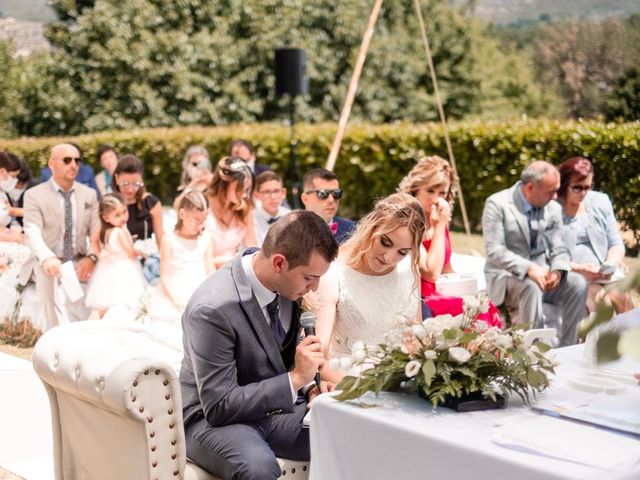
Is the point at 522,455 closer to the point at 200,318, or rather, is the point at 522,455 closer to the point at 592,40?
the point at 200,318

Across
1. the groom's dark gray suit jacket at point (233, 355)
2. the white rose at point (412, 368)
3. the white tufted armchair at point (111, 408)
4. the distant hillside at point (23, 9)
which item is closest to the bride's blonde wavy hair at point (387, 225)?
the groom's dark gray suit jacket at point (233, 355)

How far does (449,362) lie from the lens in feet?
9.53

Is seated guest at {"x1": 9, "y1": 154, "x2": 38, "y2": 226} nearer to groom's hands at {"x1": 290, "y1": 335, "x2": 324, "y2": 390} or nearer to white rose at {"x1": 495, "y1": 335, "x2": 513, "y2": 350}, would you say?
groom's hands at {"x1": 290, "y1": 335, "x2": 324, "y2": 390}

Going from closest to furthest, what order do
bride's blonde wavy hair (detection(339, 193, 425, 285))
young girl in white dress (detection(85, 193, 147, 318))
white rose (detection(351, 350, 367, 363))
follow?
white rose (detection(351, 350, 367, 363)) → bride's blonde wavy hair (detection(339, 193, 425, 285)) → young girl in white dress (detection(85, 193, 147, 318))

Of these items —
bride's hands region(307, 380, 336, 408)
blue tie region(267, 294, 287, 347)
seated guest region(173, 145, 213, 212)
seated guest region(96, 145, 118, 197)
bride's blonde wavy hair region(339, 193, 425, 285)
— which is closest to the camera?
blue tie region(267, 294, 287, 347)

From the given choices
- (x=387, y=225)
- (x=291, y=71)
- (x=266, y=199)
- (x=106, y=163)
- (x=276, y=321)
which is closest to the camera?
(x=276, y=321)

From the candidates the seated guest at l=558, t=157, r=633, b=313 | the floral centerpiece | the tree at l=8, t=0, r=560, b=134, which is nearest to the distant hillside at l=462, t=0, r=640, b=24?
the tree at l=8, t=0, r=560, b=134

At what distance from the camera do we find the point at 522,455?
2441 millimetres

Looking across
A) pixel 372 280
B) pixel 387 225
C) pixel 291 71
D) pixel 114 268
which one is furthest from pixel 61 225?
pixel 291 71

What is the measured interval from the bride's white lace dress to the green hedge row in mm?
8793

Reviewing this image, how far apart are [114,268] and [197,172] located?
2.34 metres

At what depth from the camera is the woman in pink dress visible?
227 inches

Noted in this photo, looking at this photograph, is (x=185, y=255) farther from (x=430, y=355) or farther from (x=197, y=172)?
(x=430, y=355)

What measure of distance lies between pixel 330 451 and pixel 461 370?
0.50 metres
